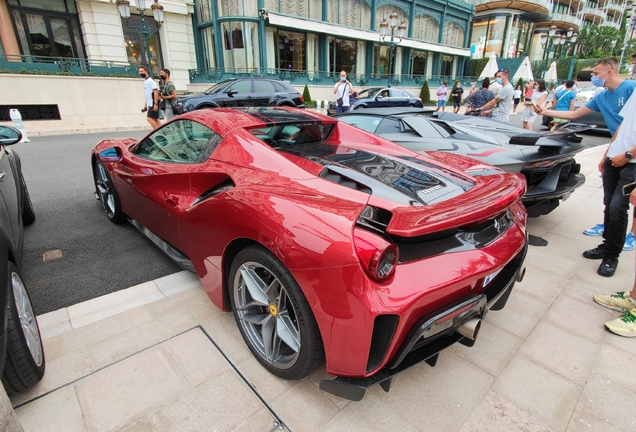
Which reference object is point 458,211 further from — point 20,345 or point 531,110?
point 531,110

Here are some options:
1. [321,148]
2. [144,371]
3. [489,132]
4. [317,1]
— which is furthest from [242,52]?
[144,371]

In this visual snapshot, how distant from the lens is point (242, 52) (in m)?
18.8

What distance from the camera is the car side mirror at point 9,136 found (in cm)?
304

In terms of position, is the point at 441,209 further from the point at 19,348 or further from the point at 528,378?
the point at 19,348

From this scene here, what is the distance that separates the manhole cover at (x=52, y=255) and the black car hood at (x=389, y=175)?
8.32 ft

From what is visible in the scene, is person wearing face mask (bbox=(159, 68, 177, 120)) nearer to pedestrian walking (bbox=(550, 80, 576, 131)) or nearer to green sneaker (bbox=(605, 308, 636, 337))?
green sneaker (bbox=(605, 308, 636, 337))

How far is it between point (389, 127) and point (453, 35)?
33353 mm

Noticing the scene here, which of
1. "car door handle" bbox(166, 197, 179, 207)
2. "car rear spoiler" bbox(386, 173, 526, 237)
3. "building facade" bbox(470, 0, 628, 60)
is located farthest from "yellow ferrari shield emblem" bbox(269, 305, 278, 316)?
"building facade" bbox(470, 0, 628, 60)

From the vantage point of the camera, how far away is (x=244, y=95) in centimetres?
1249

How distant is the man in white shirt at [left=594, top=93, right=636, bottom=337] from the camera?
244 cm

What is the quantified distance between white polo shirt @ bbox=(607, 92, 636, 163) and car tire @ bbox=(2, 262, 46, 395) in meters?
4.36

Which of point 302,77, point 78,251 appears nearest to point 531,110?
point 78,251

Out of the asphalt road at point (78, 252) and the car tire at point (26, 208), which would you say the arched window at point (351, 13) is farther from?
the car tire at point (26, 208)

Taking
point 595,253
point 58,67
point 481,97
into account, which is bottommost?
point 595,253
